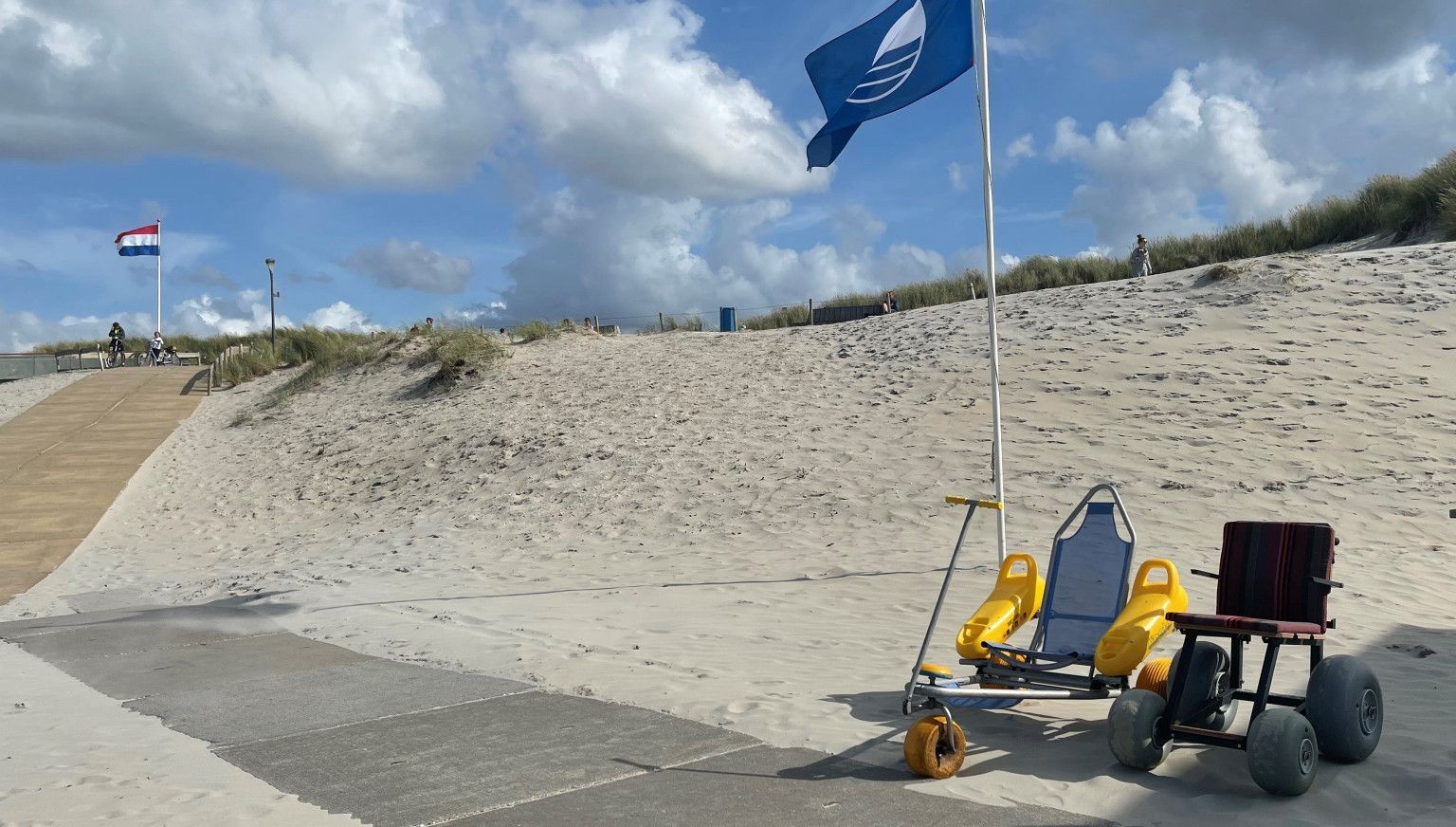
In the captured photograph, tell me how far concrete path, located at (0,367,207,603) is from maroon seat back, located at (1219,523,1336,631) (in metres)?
13.7

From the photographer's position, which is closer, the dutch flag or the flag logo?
the flag logo

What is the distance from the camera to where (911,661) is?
795cm

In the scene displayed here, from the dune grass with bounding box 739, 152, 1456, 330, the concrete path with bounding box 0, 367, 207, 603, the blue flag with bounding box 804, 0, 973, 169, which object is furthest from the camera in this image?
the dune grass with bounding box 739, 152, 1456, 330

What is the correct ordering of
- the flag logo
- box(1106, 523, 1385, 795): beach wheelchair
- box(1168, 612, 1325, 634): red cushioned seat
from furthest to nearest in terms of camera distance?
1. the flag logo
2. box(1168, 612, 1325, 634): red cushioned seat
3. box(1106, 523, 1385, 795): beach wheelchair

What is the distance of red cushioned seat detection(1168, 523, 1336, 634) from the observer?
5570mm

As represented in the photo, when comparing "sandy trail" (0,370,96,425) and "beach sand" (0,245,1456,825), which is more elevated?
"sandy trail" (0,370,96,425)

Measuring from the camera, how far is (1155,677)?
20.6ft

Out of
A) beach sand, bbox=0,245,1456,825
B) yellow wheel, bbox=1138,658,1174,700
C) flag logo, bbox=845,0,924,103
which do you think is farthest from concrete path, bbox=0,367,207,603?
yellow wheel, bbox=1138,658,1174,700

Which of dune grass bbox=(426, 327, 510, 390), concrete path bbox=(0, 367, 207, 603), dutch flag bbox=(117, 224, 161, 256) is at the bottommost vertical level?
concrete path bbox=(0, 367, 207, 603)

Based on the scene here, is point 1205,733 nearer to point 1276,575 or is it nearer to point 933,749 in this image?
point 1276,575

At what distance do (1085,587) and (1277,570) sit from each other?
1267mm

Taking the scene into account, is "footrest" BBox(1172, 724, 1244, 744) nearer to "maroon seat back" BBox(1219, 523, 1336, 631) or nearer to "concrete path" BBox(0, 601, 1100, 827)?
"maroon seat back" BBox(1219, 523, 1336, 631)

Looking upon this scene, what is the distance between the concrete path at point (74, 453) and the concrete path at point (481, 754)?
7796mm

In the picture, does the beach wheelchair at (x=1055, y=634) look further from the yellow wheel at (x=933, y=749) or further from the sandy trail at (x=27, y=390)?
the sandy trail at (x=27, y=390)
